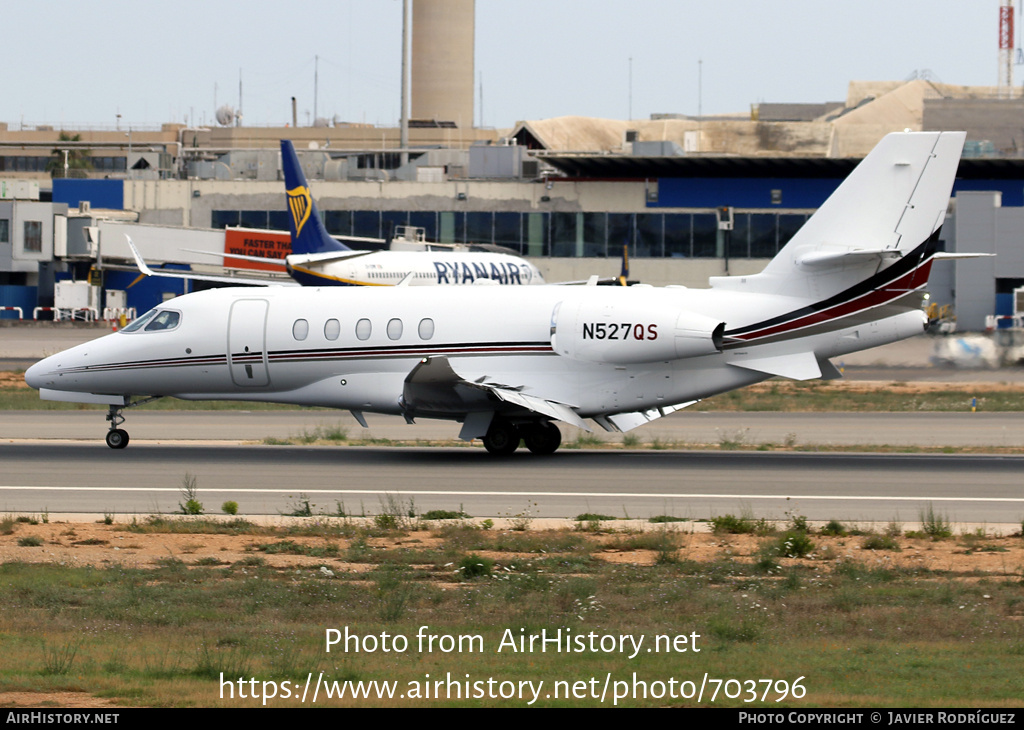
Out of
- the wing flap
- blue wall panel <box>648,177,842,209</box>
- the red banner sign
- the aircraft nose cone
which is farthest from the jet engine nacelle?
blue wall panel <box>648,177,842,209</box>

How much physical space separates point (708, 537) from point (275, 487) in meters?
7.56

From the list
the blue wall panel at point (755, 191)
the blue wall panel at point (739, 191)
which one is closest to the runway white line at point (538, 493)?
the blue wall panel at point (755, 191)

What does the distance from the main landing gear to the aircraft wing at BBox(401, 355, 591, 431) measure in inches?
40.0

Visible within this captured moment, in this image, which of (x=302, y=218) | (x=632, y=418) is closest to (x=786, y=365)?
(x=632, y=418)

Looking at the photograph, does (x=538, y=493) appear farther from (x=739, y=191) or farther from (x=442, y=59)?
(x=442, y=59)

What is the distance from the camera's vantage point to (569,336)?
22797 millimetres

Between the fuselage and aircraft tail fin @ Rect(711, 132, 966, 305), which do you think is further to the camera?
the fuselage

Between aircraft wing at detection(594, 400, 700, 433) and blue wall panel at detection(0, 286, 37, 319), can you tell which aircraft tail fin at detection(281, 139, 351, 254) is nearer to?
blue wall panel at detection(0, 286, 37, 319)

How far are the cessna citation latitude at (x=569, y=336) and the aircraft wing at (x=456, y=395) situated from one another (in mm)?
30

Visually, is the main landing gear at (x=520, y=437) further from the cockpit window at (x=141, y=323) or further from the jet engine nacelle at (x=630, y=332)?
the cockpit window at (x=141, y=323)

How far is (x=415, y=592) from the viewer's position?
1209 centimetres

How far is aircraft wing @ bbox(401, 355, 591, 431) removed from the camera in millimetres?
22016

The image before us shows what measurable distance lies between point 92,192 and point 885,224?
204 ft

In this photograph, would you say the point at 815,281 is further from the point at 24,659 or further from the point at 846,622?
the point at 24,659
